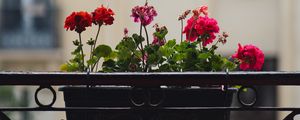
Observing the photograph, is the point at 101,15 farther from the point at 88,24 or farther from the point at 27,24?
the point at 27,24

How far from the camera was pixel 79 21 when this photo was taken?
5.02 ft

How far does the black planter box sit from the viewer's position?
127 centimetres

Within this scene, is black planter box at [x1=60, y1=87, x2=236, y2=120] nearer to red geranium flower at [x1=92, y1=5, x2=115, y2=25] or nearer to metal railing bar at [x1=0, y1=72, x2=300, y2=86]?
metal railing bar at [x1=0, y1=72, x2=300, y2=86]

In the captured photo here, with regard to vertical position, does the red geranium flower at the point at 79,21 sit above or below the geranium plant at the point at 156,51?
above

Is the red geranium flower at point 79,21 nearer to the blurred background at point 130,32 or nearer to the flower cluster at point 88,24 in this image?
the flower cluster at point 88,24

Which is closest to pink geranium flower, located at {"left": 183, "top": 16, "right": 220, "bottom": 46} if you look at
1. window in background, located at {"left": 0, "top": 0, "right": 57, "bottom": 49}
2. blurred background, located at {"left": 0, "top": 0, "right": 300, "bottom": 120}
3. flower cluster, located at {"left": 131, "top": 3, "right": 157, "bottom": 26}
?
flower cluster, located at {"left": 131, "top": 3, "right": 157, "bottom": 26}

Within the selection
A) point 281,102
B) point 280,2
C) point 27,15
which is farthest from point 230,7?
point 27,15

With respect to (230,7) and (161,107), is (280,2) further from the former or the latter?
(161,107)

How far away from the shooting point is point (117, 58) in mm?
1544

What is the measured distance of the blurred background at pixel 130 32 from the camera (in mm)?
8906

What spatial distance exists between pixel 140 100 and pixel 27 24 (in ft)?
29.0

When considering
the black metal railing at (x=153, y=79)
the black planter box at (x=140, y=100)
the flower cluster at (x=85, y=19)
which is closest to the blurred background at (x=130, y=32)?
the flower cluster at (x=85, y=19)

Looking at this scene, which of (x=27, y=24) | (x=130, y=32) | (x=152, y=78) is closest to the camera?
(x=152, y=78)

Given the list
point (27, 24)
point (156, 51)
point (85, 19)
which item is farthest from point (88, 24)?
point (27, 24)
